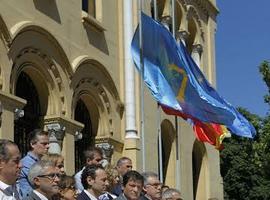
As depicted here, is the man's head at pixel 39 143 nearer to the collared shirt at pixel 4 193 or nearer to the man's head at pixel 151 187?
the man's head at pixel 151 187

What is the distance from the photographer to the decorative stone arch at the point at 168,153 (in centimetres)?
2388

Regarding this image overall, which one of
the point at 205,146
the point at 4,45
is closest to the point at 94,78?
the point at 4,45

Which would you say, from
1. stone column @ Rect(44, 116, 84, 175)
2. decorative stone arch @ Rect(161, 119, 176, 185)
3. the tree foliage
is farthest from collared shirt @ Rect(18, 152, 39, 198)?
the tree foliage

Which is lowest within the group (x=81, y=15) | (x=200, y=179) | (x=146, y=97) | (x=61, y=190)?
(x=61, y=190)

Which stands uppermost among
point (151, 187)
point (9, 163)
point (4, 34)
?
point (4, 34)

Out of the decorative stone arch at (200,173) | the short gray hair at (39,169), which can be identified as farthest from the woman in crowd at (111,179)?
the decorative stone arch at (200,173)

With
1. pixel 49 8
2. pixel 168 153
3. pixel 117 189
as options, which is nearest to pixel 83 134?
pixel 49 8

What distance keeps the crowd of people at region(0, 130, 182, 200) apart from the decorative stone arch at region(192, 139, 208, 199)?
15255mm

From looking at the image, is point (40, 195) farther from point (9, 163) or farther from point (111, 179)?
point (111, 179)

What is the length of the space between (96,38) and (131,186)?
32.8 ft

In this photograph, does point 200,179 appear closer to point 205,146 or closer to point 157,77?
point 205,146

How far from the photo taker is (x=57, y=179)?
313 inches

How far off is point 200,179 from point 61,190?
18.6m

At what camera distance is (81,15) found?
61.5 feet
